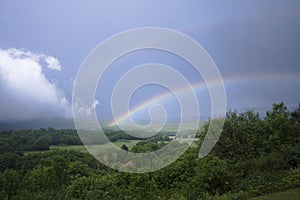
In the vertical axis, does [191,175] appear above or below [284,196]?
above

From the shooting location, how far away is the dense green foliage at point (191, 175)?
830 cm

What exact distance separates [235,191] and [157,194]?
9.02 ft

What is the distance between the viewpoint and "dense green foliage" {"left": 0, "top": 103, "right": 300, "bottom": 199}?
8305 millimetres

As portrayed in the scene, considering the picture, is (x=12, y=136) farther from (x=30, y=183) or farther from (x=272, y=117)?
(x=272, y=117)

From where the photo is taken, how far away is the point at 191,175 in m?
11.3

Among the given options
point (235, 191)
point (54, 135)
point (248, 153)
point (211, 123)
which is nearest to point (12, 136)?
point (54, 135)

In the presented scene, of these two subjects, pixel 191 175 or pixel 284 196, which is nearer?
pixel 284 196

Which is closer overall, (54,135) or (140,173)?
(140,173)

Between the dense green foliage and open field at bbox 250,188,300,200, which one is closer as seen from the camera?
the dense green foliage

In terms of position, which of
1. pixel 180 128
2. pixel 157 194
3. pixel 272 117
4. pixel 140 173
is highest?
pixel 272 117

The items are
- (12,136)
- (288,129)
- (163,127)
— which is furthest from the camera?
(12,136)

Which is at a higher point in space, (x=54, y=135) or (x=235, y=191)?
(x=54, y=135)

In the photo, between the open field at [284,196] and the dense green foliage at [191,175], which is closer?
the dense green foliage at [191,175]

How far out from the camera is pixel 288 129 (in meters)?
18.5
